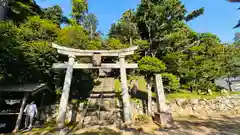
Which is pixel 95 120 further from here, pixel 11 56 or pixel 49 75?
pixel 11 56

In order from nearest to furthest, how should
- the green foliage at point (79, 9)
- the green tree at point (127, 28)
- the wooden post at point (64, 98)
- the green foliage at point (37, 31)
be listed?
1. the wooden post at point (64, 98)
2. the green foliage at point (37, 31)
3. the green tree at point (127, 28)
4. the green foliage at point (79, 9)

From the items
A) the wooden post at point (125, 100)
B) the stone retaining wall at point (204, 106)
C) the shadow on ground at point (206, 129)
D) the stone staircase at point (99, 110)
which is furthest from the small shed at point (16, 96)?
the stone retaining wall at point (204, 106)

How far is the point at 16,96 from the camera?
25.8 feet

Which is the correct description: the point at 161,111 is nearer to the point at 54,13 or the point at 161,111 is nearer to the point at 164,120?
the point at 164,120

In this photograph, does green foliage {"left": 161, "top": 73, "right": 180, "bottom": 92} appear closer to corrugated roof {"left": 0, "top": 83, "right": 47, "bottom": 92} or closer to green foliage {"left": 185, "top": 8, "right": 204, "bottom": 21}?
green foliage {"left": 185, "top": 8, "right": 204, "bottom": 21}

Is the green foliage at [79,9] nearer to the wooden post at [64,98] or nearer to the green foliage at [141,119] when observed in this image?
the wooden post at [64,98]

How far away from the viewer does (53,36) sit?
8.86m

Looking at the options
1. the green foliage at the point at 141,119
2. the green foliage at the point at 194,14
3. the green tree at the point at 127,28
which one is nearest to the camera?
the green foliage at the point at 141,119

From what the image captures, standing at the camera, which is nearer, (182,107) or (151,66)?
(151,66)

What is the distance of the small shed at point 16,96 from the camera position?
21.5ft

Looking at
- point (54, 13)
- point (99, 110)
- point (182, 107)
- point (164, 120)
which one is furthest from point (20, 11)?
point (182, 107)

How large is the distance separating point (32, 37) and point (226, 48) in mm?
14953

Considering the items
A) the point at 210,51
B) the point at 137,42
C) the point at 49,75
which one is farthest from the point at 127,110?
the point at 210,51

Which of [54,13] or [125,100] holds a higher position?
[54,13]
